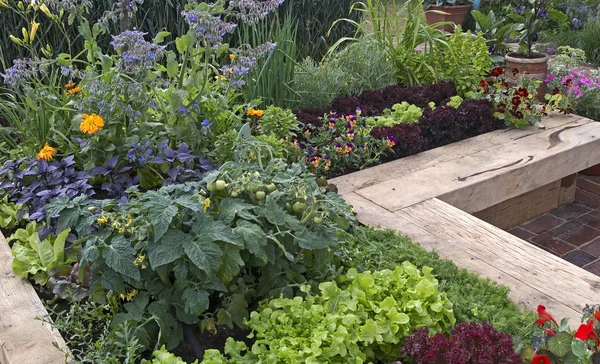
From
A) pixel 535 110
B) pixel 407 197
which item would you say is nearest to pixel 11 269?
pixel 407 197

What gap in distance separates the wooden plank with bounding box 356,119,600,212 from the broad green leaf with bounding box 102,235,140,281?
1483mm

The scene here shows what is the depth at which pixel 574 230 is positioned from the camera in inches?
161

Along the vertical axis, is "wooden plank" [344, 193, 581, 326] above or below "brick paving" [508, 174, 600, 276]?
above

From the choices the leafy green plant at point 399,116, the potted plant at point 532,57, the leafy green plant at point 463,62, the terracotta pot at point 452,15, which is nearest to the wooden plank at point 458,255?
the leafy green plant at point 399,116

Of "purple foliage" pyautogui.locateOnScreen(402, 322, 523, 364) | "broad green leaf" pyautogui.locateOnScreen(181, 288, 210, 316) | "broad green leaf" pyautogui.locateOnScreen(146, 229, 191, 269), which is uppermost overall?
"broad green leaf" pyautogui.locateOnScreen(146, 229, 191, 269)

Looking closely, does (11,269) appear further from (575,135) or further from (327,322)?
(575,135)

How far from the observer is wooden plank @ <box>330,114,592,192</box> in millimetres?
3588

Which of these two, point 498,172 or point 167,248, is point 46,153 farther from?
point 498,172

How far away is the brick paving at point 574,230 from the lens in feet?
12.5

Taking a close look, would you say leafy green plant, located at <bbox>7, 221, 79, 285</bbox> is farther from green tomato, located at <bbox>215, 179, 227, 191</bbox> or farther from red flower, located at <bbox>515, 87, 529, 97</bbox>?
red flower, located at <bbox>515, 87, 529, 97</bbox>

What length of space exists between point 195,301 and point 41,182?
1176 millimetres

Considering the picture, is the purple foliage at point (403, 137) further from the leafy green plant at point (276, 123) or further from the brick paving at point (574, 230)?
the brick paving at point (574, 230)

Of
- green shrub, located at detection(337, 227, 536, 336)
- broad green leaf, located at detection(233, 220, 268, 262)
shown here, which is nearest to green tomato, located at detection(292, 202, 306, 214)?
broad green leaf, located at detection(233, 220, 268, 262)

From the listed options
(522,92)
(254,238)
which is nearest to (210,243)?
(254,238)
